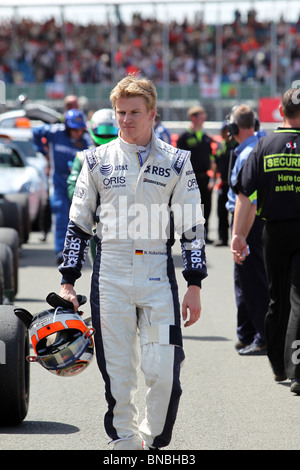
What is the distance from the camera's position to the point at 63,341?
445 centimetres

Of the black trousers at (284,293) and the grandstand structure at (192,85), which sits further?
the grandstand structure at (192,85)

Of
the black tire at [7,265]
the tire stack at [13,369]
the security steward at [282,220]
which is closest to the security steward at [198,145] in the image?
the black tire at [7,265]

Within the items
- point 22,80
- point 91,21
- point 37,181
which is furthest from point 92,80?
point 37,181

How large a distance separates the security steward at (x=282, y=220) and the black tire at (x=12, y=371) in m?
1.77

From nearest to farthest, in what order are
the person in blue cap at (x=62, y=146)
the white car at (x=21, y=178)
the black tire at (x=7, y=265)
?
the black tire at (x=7, y=265)
the person in blue cap at (x=62, y=146)
the white car at (x=21, y=178)

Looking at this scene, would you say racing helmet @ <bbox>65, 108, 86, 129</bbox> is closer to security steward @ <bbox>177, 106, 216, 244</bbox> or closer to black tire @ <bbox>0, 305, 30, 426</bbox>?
security steward @ <bbox>177, 106, 216, 244</bbox>

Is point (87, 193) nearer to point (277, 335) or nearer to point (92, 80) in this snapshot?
point (277, 335)

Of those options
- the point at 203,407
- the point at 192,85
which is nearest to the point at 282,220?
the point at 203,407

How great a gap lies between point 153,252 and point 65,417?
5.54 feet

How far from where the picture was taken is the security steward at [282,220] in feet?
20.7

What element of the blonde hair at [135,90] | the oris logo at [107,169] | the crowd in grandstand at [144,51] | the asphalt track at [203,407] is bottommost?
the asphalt track at [203,407]

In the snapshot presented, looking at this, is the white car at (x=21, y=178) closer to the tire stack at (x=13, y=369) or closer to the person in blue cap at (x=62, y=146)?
the person in blue cap at (x=62, y=146)

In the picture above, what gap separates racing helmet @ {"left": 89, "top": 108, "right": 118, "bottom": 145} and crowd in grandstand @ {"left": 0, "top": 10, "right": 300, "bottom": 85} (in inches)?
1096

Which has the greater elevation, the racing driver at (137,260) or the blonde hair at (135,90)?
the blonde hair at (135,90)
